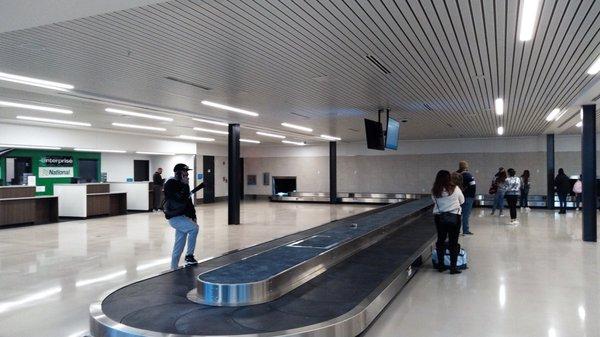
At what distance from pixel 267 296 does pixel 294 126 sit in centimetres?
1289

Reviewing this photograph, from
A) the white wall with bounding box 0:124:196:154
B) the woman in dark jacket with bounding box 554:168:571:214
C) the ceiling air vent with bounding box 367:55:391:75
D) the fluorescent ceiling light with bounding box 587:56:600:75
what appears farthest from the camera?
the woman in dark jacket with bounding box 554:168:571:214

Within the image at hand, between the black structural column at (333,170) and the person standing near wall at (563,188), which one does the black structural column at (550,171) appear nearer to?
the person standing near wall at (563,188)

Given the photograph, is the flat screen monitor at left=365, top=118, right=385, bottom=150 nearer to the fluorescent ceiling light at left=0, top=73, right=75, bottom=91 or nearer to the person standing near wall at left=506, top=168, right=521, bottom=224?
the person standing near wall at left=506, top=168, right=521, bottom=224

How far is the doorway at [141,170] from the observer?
79.9ft

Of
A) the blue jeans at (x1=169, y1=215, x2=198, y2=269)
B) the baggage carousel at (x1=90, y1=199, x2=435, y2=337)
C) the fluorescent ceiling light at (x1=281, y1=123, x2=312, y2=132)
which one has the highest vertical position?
the fluorescent ceiling light at (x1=281, y1=123, x2=312, y2=132)

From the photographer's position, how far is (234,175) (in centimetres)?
1547

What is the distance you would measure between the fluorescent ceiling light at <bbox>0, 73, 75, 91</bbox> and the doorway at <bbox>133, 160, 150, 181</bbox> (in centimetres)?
1522

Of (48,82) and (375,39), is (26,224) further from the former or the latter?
(375,39)

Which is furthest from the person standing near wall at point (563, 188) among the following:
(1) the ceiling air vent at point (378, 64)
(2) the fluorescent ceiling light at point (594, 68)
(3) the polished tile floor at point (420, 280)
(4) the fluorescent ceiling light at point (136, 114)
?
(4) the fluorescent ceiling light at point (136, 114)

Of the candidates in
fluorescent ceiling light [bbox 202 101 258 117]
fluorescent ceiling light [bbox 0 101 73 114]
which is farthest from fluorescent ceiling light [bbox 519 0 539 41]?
fluorescent ceiling light [bbox 0 101 73 114]

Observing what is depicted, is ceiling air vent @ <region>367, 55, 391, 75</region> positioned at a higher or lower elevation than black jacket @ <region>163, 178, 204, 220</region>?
higher

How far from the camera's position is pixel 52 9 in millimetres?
4551

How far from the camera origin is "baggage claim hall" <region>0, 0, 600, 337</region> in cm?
498

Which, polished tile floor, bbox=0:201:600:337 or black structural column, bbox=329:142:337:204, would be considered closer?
polished tile floor, bbox=0:201:600:337
